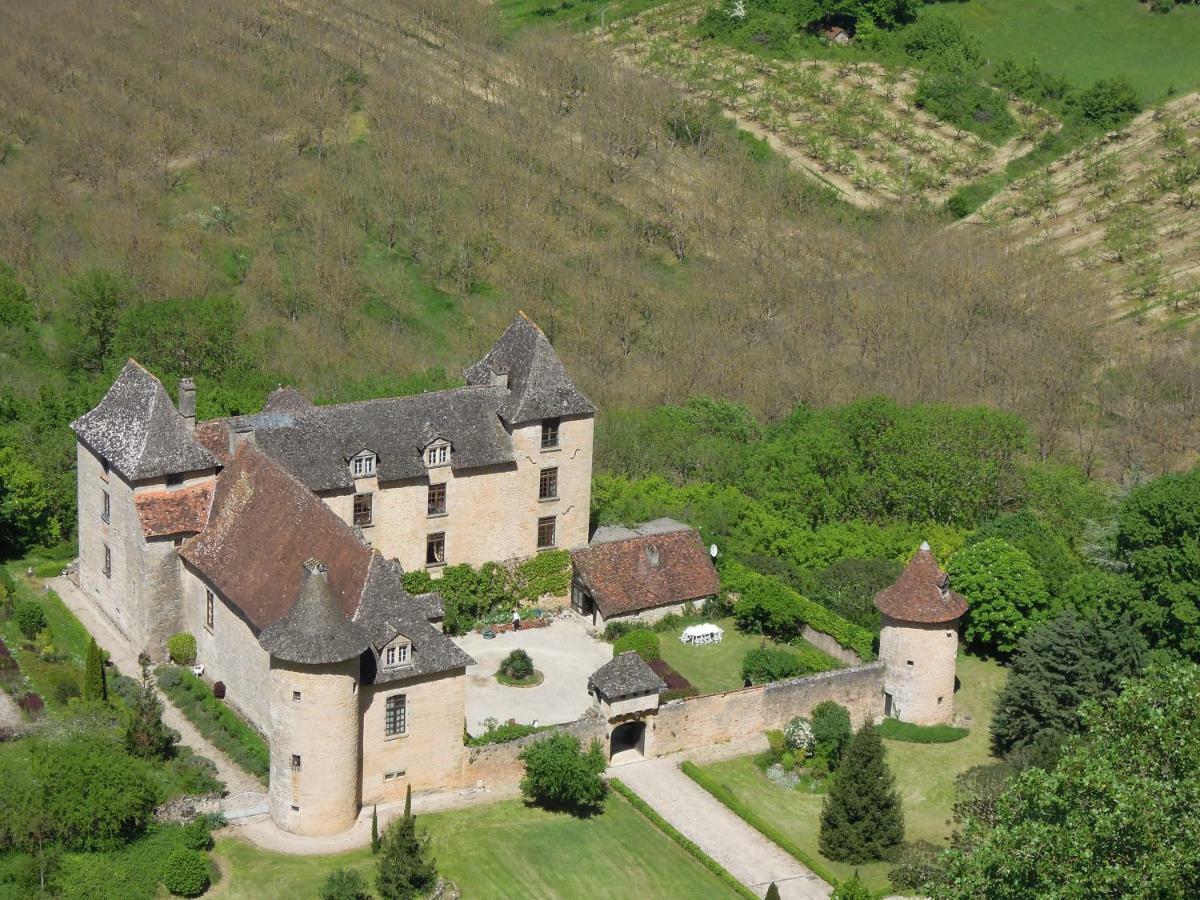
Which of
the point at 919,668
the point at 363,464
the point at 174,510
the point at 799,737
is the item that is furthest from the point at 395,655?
the point at 919,668

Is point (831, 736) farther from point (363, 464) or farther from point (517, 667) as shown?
point (363, 464)

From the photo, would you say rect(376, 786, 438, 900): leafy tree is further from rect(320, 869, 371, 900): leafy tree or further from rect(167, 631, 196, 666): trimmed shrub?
rect(167, 631, 196, 666): trimmed shrub

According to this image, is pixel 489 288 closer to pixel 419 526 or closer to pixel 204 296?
pixel 204 296

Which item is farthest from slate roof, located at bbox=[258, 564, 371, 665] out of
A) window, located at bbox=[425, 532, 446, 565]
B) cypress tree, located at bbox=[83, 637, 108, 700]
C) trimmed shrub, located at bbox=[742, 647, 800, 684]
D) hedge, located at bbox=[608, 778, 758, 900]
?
trimmed shrub, located at bbox=[742, 647, 800, 684]

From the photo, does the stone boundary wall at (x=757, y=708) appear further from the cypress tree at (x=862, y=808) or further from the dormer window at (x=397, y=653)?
the dormer window at (x=397, y=653)

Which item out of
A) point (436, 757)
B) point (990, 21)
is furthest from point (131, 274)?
point (990, 21)
